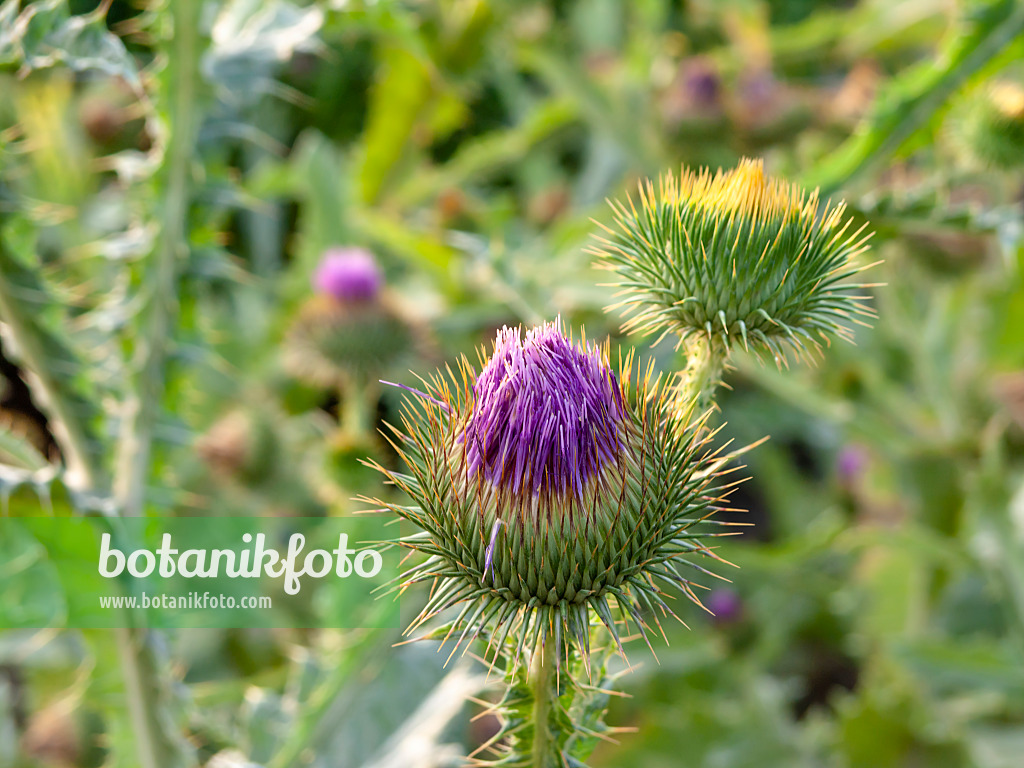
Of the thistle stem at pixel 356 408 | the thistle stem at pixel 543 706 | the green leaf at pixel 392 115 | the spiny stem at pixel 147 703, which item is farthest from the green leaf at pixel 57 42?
the green leaf at pixel 392 115

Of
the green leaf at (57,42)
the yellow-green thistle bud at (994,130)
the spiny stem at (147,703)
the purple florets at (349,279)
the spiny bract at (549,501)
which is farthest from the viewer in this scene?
the purple florets at (349,279)

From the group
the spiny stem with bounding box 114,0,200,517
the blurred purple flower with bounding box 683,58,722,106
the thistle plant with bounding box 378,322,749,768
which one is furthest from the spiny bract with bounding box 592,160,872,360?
the blurred purple flower with bounding box 683,58,722,106

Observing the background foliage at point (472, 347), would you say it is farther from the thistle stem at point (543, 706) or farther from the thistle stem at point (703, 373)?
the thistle stem at point (703, 373)

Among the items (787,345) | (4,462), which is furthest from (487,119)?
(787,345)

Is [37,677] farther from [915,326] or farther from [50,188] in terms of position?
[915,326]

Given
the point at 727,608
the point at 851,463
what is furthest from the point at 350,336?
the point at 851,463

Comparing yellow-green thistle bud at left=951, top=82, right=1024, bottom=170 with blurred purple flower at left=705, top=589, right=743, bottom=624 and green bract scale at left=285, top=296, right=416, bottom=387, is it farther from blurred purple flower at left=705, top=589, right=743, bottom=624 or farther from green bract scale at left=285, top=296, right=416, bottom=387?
green bract scale at left=285, top=296, right=416, bottom=387
